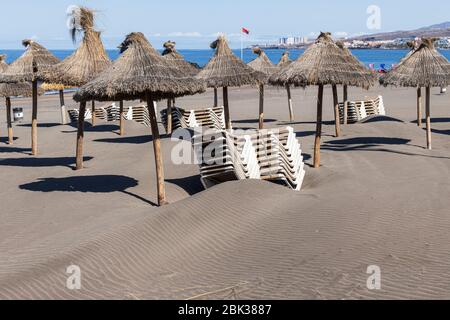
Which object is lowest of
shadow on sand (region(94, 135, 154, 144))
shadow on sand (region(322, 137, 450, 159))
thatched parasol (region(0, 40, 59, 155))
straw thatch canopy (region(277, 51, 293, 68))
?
shadow on sand (region(322, 137, 450, 159))

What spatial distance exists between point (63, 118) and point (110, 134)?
546 cm

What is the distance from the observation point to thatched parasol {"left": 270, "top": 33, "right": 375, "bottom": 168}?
13.7 metres

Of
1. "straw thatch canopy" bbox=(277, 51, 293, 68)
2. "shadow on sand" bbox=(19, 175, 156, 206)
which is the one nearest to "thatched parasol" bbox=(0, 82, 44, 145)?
"shadow on sand" bbox=(19, 175, 156, 206)

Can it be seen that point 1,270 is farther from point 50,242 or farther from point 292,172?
point 292,172

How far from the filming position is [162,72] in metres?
10.7

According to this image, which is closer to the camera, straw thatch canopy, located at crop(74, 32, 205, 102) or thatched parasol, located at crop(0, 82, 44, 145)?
straw thatch canopy, located at crop(74, 32, 205, 102)

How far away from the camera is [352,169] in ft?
44.7

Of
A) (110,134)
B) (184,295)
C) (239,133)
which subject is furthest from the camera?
(110,134)

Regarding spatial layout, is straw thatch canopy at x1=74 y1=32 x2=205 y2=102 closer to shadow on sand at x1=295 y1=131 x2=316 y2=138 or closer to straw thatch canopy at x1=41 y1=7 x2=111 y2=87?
straw thatch canopy at x1=41 y1=7 x2=111 y2=87

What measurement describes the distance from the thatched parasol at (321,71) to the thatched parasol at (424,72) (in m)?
1.95

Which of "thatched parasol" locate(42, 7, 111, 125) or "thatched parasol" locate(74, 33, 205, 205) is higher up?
"thatched parasol" locate(42, 7, 111, 125)

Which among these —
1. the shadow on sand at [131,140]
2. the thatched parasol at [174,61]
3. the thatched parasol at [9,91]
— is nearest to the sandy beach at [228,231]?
the shadow on sand at [131,140]

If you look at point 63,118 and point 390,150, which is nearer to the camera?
point 390,150

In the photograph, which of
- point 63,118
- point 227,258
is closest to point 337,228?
point 227,258
